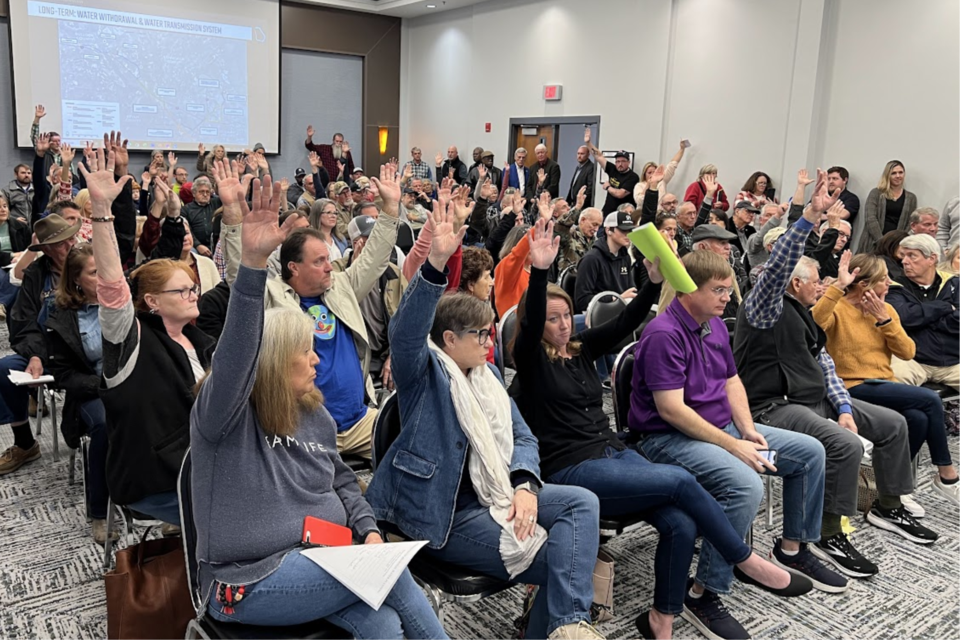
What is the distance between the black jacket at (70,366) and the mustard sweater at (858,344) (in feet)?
10.8

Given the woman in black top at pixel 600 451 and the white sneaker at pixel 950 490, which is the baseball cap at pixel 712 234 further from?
the white sneaker at pixel 950 490

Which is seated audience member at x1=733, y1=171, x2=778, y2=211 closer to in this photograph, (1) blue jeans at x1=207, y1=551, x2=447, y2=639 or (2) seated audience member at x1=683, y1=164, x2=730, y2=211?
(2) seated audience member at x1=683, y1=164, x2=730, y2=211

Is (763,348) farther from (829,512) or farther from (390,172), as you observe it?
(390,172)

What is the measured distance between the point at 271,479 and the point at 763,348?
2314 mm

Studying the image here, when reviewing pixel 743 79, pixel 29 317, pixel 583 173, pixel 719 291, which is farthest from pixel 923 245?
pixel 583 173

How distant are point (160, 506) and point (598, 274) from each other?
305 centimetres

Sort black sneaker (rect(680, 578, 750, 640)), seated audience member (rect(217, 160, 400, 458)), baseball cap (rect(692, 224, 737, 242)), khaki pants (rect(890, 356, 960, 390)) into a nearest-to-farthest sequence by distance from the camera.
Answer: black sneaker (rect(680, 578, 750, 640)) → seated audience member (rect(217, 160, 400, 458)) → baseball cap (rect(692, 224, 737, 242)) → khaki pants (rect(890, 356, 960, 390))

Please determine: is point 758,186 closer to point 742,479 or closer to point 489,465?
point 742,479

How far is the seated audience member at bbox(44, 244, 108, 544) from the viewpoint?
2895 millimetres

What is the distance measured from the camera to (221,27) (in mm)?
12578

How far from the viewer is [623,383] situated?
2.90 meters

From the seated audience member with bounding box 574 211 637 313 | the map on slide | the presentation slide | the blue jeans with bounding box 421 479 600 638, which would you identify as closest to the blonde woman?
the seated audience member with bounding box 574 211 637 313

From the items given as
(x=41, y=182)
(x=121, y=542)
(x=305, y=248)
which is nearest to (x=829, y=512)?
(x=305, y=248)

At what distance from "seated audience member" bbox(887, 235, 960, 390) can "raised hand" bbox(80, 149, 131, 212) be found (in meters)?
3.91
